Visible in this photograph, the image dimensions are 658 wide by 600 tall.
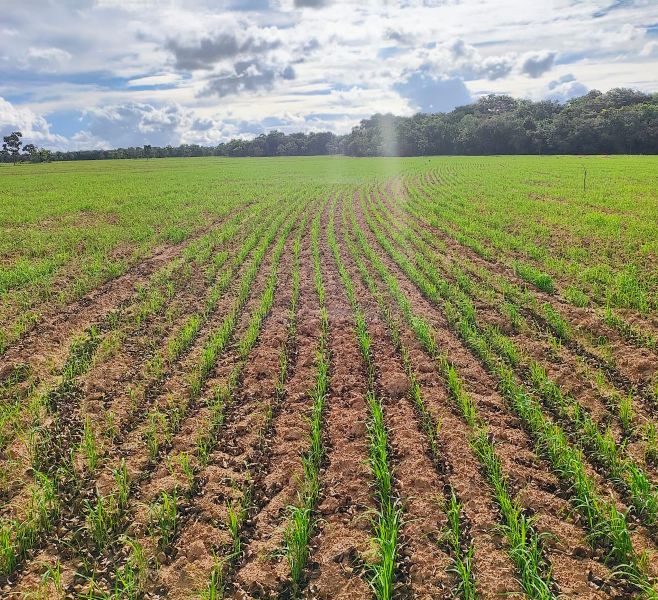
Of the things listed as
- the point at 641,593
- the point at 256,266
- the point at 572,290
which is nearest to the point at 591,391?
the point at 641,593

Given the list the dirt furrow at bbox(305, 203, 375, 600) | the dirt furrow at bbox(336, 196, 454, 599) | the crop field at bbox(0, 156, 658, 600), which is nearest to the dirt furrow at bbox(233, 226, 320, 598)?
the crop field at bbox(0, 156, 658, 600)

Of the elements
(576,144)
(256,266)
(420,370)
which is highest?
(576,144)

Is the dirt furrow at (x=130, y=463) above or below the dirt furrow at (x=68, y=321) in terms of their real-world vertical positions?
below

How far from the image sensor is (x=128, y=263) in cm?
1446

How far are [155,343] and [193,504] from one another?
4.49 meters

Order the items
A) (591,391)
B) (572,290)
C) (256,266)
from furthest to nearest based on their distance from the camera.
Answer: (256,266) → (572,290) → (591,391)

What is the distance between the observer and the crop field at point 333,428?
399 cm

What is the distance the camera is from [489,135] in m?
97.8

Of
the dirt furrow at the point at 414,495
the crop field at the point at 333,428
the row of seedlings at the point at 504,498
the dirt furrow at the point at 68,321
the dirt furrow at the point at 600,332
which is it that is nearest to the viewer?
the row of seedlings at the point at 504,498

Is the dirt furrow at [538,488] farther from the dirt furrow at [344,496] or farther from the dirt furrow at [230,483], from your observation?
the dirt furrow at [230,483]

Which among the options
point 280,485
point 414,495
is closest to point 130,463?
point 280,485

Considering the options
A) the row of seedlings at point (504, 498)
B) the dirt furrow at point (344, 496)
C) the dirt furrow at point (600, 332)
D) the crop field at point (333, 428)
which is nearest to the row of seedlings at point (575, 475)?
the crop field at point (333, 428)

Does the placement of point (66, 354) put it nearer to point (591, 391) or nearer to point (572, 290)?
point (591, 391)

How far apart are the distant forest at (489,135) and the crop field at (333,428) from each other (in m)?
80.3
